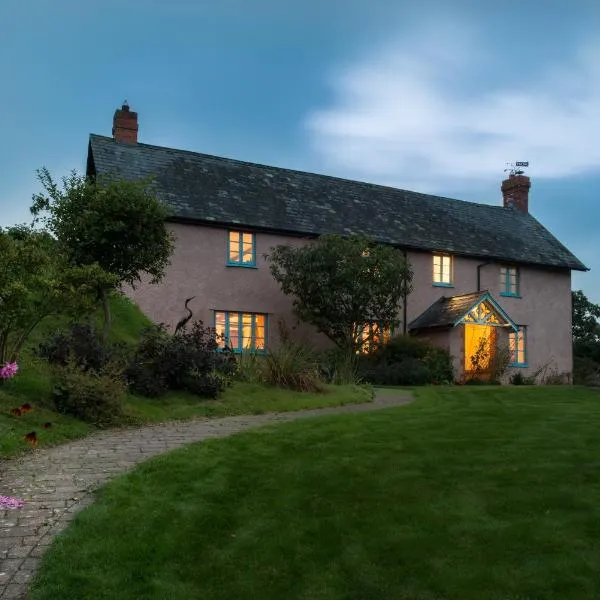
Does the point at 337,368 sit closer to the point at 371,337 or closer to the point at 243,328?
the point at 371,337

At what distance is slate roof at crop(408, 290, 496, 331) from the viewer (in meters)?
24.9

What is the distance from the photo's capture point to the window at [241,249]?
2355 cm

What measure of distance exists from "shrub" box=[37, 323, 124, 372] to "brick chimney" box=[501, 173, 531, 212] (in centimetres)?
2532

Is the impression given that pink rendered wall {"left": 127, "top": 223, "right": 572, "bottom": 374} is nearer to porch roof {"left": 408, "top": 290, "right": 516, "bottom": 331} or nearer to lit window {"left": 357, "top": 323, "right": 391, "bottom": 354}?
porch roof {"left": 408, "top": 290, "right": 516, "bottom": 331}

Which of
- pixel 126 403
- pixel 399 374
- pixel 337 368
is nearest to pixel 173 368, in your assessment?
pixel 126 403

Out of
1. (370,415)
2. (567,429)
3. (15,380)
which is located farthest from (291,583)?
(15,380)

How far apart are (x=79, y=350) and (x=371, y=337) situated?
489 inches

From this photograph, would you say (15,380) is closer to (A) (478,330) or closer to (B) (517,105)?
(B) (517,105)

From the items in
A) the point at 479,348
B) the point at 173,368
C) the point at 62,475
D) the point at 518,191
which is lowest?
the point at 62,475

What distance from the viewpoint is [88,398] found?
11.6 meters

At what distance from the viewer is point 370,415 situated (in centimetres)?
1255

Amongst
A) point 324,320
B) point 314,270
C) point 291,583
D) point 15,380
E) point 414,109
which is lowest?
point 291,583

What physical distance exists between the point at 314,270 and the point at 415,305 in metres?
6.13

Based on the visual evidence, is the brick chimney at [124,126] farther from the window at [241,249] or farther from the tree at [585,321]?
the tree at [585,321]
